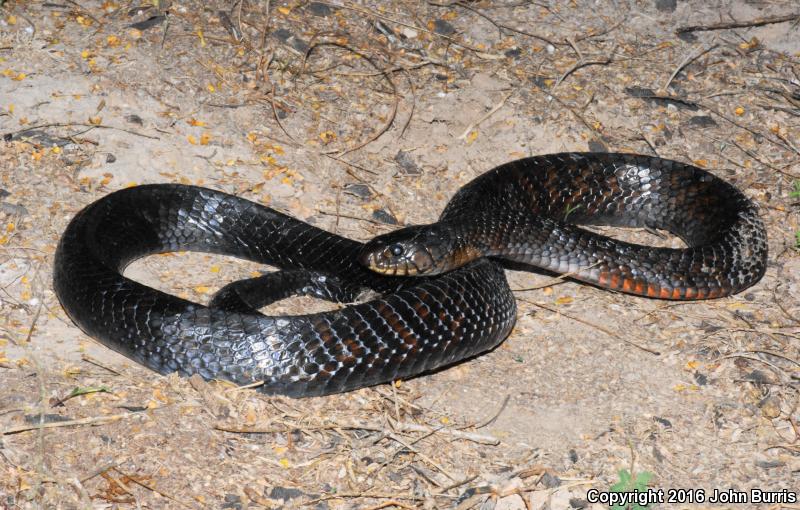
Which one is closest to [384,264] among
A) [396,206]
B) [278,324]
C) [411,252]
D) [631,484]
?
[411,252]

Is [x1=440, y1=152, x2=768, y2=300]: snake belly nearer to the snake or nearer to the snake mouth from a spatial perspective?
the snake

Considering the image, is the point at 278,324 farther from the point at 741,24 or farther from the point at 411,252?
the point at 741,24

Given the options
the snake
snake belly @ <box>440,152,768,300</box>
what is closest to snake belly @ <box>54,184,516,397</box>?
the snake

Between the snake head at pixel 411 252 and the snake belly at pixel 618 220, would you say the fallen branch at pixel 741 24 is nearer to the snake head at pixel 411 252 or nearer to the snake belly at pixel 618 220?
the snake belly at pixel 618 220

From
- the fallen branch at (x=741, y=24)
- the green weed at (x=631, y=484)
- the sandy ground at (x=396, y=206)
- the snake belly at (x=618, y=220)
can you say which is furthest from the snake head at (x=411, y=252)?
the fallen branch at (x=741, y=24)

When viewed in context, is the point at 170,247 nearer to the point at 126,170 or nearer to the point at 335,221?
the point at 126,170

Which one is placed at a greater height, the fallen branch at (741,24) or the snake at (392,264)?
the fallen branch at (741,24)

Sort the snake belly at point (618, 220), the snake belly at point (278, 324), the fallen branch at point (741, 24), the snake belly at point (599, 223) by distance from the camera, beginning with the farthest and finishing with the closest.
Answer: the fallen branch at point (741, 24)
the snake belly at point (618, 220)
the snake belly at point (599, 223)
the snake belly at point (278, 324)

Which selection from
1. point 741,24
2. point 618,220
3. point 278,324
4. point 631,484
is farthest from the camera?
point 741,24
